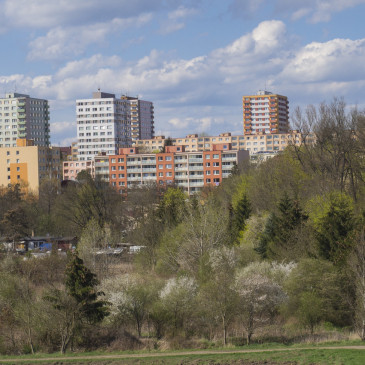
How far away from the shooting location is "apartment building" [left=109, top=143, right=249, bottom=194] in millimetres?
140625

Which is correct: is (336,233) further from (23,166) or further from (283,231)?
(23,166)

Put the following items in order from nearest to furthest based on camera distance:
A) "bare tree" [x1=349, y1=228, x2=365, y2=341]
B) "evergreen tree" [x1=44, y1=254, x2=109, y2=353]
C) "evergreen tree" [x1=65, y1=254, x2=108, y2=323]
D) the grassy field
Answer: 1. the grassy field
2. "bare tree" [x1=349, y1=228, x2=365, y2=341]
3. "evergreen tree" [x1=44, y1=254, x2=109, y2=353]
4. "evergreen tree" [x1=65, y1=254, x2=108, y2=323]

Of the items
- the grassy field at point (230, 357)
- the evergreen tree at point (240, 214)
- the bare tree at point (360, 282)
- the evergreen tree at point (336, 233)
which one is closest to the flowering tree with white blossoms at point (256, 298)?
the grassy field at point (230, 357)

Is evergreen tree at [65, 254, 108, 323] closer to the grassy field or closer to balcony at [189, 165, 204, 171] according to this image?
the grassy field

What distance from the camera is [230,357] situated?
112ft

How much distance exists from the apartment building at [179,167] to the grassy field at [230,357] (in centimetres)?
10144

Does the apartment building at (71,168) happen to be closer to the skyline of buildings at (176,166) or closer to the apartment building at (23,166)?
the skyline of buildings at (176,166)

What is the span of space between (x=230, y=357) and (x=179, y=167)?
110 metres

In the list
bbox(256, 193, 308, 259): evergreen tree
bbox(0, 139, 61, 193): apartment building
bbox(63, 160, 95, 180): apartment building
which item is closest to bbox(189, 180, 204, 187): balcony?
bbox(0, 139, 61, 193): apartment building

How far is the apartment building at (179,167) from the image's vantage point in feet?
461

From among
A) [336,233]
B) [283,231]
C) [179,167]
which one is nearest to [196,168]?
[179,167]

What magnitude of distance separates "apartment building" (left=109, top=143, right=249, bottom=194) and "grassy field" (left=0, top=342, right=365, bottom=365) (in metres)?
101

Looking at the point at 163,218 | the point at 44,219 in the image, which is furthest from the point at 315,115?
the point at 44,219

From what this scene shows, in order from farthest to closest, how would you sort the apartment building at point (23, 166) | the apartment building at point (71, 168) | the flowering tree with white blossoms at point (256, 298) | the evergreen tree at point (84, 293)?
1. the apartment building at point (71, 168)
2. the apartment building at point (23, 166)
3. the flowering tree with white blossoms at point (256, 298)
4. the evergreen tree at point (84, 293)
